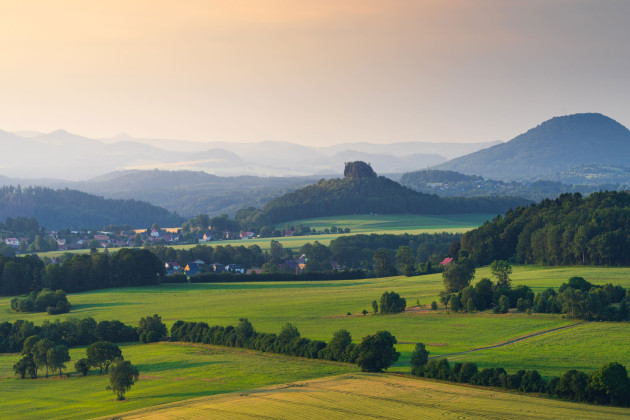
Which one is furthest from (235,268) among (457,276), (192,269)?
(457,276)

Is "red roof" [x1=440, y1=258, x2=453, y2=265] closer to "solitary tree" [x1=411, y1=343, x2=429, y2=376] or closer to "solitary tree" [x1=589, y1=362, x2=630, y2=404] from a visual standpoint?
"solitary tree" [x1=411, y1=343, x2=429, y2=376]

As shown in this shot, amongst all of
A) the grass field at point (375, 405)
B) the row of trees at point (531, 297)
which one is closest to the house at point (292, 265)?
the row of trees at point (531, 297)

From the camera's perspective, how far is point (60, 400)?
185ft

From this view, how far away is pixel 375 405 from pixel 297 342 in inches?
790

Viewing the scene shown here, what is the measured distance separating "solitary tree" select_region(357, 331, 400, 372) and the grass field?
17.5 feet

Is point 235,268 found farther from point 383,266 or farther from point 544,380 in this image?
point 544,380

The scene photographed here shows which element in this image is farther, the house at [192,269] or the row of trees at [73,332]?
the house at [192,269]

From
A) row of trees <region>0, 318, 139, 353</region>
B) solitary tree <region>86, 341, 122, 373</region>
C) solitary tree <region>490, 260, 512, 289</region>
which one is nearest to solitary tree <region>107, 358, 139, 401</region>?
solitary tree <region>86, 341, 122, 373</region>

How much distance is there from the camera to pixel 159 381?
60.0 meters

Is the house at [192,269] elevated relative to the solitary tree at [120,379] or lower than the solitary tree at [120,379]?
elevated

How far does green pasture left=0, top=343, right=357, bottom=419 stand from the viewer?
53.4 metres

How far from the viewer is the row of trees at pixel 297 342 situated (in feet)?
197

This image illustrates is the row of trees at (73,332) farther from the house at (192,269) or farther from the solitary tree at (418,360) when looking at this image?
the house at (192,269)

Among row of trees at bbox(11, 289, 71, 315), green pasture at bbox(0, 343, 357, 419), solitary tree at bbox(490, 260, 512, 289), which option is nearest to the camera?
green pasture at bbox(0, 343, 357, 419)
